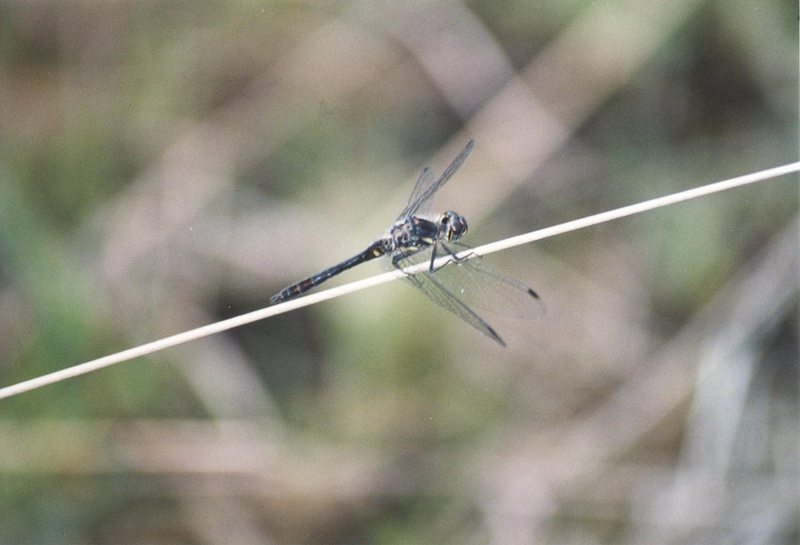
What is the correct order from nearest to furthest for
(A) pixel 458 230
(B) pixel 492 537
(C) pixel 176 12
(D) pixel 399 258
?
(D) pixel 399 258, (A) pixel 458 230, (B) pixel 492 537, (C) pixel 176 12

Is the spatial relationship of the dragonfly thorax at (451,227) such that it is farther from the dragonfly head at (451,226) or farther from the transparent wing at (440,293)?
the transparent wing at (440,293)

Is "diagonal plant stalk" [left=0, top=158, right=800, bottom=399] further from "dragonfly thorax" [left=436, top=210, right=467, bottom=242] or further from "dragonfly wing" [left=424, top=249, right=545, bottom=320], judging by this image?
"dragonfly thorax" [left=436, top=210, right=467, bottom=242]

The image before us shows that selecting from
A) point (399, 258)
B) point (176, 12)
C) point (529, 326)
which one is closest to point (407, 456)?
point (529, 326)

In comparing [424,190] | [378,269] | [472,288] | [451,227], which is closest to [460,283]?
[472,288]

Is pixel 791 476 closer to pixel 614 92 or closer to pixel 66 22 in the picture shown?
pixel 614 92

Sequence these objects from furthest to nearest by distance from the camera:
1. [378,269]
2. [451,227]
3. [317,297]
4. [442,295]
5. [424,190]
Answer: [378,269] → [424,190] → [451,227] → [442,295] → [317,297]

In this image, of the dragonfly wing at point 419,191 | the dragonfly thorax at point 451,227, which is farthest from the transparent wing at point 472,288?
the dragonfly wing at point 419,191

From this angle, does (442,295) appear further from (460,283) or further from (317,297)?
(317,297)
